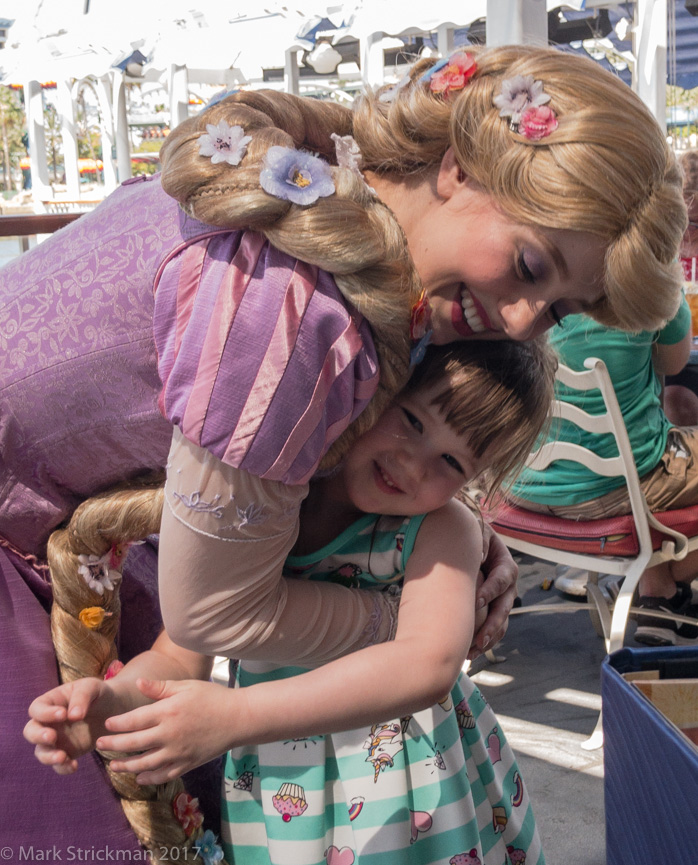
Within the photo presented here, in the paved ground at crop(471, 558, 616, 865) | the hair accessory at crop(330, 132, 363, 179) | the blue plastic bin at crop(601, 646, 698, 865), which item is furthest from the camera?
the paved ground at crop(471, 558, 616, 865)

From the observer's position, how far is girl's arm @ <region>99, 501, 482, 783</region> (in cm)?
→ 96

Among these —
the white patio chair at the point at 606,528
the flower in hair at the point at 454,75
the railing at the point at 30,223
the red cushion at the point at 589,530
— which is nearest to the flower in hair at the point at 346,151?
the flower in hair at the point at 454,75

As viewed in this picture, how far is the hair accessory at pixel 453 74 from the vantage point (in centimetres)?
108

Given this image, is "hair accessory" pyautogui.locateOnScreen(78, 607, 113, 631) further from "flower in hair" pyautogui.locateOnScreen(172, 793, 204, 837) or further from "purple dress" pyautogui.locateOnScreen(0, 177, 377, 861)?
"flower in hair" pyautogui.locateOnScreen(172, 793, 204, 837)

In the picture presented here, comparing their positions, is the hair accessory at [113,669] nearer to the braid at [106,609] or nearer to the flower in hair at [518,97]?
the braid at [106,609]

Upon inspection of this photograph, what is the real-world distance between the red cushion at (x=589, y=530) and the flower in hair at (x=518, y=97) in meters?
1.68

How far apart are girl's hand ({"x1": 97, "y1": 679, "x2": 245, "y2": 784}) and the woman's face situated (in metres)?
0.50

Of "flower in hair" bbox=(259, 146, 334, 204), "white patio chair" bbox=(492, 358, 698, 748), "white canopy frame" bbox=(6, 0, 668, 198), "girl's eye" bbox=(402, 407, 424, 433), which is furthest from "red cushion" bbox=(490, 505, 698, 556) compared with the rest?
"flower in hair" bbox=(259, 146, 334, 204)

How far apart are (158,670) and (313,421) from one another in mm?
522

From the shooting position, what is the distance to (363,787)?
122 centimetres

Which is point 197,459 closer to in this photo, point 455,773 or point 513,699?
point 455,773

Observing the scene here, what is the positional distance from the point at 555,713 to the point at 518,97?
2099 millimetres

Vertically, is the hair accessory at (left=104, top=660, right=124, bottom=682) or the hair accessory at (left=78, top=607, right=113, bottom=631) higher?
the hair accessory at (left=78, top=607, right=113, bottom=631)

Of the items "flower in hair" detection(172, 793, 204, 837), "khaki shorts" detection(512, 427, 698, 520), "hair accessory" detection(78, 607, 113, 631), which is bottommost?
"khaki shorts" detection(512, 427, 698, 520)
